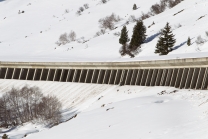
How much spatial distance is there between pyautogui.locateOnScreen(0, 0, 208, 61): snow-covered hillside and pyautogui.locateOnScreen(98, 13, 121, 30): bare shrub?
1.98 meters

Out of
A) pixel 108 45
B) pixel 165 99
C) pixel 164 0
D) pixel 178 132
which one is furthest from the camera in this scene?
pixel 164 0

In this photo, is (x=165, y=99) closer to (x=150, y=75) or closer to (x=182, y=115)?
(x=182, y=115)

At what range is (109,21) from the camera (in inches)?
5404

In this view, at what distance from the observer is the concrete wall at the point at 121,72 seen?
51.1 metres

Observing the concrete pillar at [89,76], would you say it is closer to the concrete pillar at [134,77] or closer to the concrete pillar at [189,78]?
the concrete pillar at [134,77]

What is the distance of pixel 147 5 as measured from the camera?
479 feet

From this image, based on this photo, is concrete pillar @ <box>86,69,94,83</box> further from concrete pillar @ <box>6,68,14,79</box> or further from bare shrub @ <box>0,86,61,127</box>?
concrete pillar @ <box>6,68,14,79</box>

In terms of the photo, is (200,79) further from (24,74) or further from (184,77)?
(24,74)

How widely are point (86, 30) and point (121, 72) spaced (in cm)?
7755

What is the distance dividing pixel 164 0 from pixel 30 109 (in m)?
89.0

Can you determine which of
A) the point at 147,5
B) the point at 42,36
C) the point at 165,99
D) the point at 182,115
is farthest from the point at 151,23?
the point at 182,115

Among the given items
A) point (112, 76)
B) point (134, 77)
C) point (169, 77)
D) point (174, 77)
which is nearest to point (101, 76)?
point (112, 76)

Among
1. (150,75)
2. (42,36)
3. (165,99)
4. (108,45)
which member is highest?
(165,99)

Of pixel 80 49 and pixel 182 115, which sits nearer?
pixel 182 115
